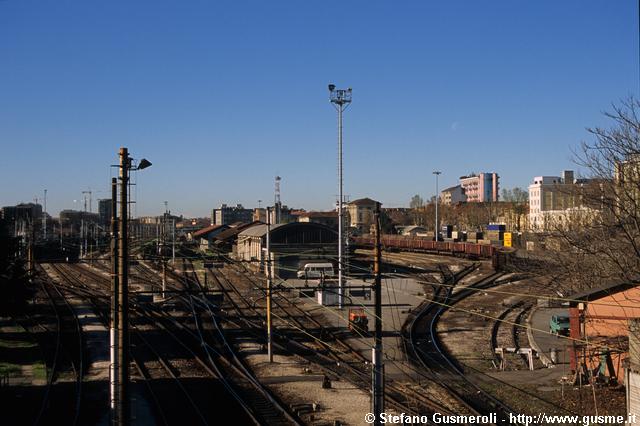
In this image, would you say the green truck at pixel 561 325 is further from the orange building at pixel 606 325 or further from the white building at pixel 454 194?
the white building at pixel 454 194

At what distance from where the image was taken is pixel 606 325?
14.8 meters

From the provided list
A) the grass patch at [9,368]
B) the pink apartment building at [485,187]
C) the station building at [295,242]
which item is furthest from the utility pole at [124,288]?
the pink apartment building at [485,187]

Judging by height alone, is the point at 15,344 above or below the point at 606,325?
below

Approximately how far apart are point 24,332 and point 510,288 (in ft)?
78.6

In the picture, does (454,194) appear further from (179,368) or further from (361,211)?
(179,368)

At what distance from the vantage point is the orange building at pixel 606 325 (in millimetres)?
13992

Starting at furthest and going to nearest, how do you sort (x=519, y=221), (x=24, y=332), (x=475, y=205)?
(x=475, y=205) → (x=519, y=221) → (x=24, y=332)

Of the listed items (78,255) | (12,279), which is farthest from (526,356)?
(78,255)

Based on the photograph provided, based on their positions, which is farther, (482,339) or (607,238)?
(482,339)

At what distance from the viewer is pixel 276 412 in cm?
1226

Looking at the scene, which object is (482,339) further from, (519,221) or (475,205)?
(475,205)

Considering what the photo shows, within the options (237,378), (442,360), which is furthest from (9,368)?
(442,360)

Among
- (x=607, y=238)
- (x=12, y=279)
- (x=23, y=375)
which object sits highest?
(x=607, y=238)

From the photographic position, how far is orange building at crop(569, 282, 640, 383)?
13992mm
